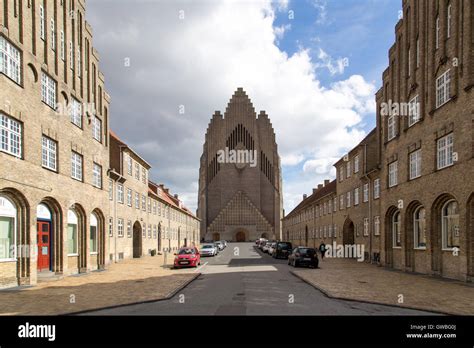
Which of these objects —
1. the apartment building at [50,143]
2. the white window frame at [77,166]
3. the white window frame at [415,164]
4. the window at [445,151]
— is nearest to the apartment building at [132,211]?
the apartment building at [50,143]

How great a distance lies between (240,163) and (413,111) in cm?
7600

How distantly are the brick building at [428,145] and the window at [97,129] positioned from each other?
19.5 meters

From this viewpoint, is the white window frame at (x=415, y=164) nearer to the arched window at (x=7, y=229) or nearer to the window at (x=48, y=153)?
the window at (x=48, y=153)

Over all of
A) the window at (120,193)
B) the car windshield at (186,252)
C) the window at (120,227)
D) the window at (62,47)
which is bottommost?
the car windshield at (186,252)

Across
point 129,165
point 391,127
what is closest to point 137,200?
point 129,165

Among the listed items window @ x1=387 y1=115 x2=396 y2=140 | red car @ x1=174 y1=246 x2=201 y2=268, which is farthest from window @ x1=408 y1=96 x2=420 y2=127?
red car @ x1=174 y1=246 x2=201 y2=268

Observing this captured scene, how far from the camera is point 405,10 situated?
80.4ft

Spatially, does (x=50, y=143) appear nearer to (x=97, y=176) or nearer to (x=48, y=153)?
(x=48, y=153)

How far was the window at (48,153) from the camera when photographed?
18703 mm

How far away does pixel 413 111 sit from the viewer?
74.7ft

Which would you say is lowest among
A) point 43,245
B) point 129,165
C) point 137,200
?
point 43,245

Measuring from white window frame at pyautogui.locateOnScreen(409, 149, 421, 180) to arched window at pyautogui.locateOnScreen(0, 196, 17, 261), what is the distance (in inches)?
804

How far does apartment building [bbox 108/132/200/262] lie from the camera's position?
105 feet

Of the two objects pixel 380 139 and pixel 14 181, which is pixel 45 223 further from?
pixel 380 139
